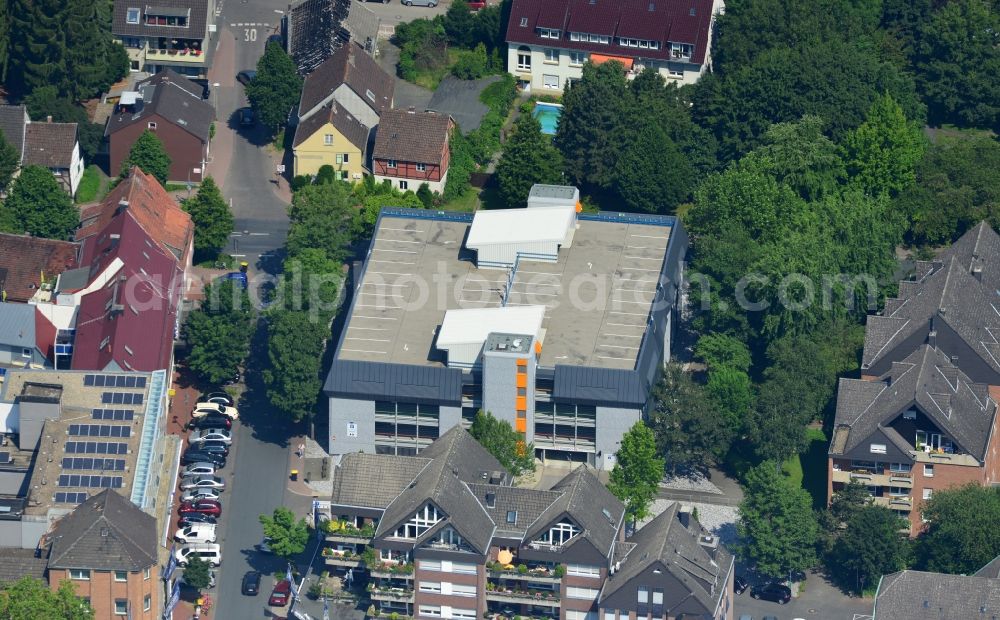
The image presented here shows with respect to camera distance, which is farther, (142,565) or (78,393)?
(78,393)

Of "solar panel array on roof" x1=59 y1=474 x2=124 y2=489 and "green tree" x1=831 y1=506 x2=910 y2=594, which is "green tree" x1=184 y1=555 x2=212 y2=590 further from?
"green tree" x1=831 y1=506 x2=910 y2=594

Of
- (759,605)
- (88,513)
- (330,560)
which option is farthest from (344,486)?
(759,605)

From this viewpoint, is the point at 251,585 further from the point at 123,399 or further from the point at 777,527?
the point at 777,527

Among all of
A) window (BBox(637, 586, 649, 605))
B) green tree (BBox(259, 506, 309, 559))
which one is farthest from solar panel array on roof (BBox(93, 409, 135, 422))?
window (BBox(637, 586, 649, 605))

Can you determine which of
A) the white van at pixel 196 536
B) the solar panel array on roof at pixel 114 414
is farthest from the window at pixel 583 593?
the solar panel array on roof at pixel 114 414

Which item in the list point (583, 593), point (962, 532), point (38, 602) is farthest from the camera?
point (962, 532)

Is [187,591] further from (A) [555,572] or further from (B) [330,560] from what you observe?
(A) [555,572]

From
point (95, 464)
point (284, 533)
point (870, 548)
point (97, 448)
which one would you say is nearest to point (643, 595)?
point (870, 548)

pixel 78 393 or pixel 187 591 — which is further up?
pixel 78 393
